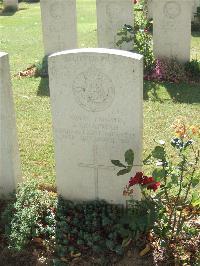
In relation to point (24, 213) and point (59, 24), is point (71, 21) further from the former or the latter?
point (24, 213)

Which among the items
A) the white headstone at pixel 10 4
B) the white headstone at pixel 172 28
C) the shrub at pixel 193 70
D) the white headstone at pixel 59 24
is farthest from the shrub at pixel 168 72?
the white headstone at pixel 10 4

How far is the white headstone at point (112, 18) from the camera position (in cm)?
1044

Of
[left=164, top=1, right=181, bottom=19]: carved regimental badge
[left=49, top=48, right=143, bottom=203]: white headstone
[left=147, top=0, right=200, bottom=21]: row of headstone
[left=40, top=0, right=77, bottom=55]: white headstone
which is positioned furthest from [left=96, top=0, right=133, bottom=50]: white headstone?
[left=49, top=48, right=143, bottom=203]: white headstone

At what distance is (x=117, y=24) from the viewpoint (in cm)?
1066

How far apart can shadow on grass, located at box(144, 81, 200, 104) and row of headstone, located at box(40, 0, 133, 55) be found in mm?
1830

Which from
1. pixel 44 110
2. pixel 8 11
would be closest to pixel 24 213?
pixel 44 110

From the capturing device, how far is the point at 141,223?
4418 mm

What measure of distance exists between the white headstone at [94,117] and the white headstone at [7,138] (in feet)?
1.50

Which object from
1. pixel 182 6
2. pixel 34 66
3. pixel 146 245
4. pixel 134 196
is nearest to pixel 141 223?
pixel 146 245

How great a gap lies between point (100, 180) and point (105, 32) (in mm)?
6318

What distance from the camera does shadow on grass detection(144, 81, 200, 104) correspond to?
8797 millimetres

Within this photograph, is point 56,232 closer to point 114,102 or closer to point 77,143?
point 77,143

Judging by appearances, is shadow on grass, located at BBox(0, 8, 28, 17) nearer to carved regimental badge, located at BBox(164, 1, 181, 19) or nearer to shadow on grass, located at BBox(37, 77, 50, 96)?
shadow on grass, located at BBox(37, 77, 50, 96)

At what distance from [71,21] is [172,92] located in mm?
3046
